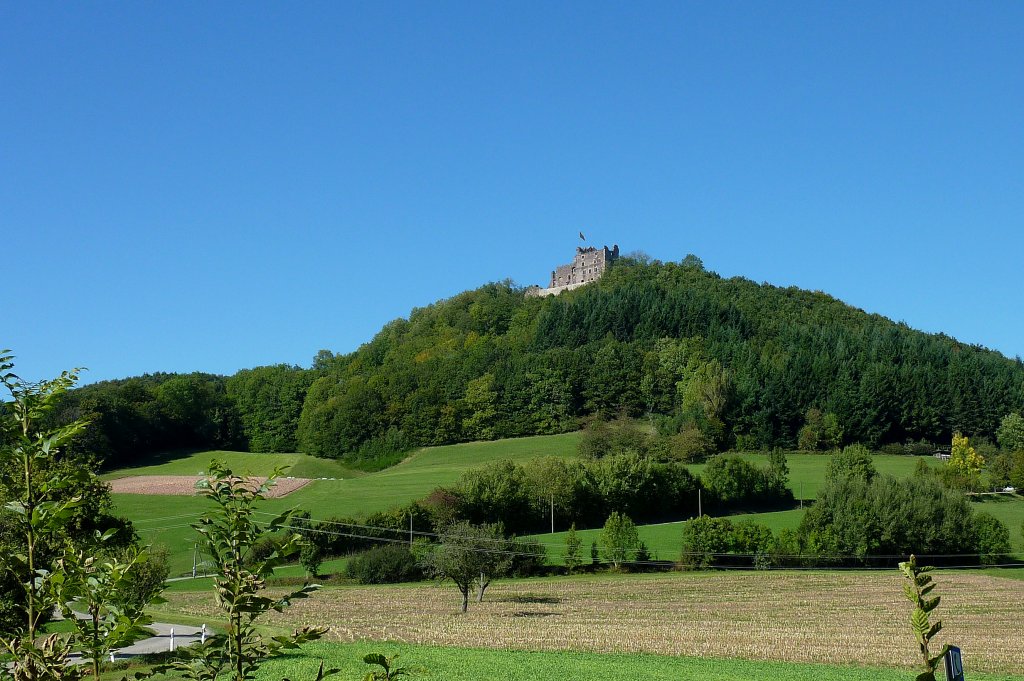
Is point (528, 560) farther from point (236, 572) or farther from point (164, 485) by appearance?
point (236, 572)

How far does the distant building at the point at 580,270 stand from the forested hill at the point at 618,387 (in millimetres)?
37707

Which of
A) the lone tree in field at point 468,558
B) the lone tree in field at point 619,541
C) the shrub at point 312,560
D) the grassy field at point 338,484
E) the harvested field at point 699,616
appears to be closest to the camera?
the harvested field at point 699,616

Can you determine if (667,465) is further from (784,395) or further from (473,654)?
(473,654)

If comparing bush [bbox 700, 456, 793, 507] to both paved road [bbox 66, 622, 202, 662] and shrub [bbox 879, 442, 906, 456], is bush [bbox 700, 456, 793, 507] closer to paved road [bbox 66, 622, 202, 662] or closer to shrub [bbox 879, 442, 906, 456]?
shrub [bbox 879, 442, 906, 456]

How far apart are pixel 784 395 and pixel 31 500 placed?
363 ft

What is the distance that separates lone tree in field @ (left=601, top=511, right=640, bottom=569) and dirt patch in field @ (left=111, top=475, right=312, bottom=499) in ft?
108

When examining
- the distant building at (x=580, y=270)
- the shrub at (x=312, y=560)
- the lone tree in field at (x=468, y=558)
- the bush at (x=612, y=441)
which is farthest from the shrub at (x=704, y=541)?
the distant building at (x=580, y=270)

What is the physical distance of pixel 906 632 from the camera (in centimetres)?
3584

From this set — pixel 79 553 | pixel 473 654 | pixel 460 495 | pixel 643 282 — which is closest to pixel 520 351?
pixel 643 282

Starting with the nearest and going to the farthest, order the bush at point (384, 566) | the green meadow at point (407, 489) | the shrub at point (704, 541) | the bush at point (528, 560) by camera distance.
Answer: the bush at point (384, 566)
the bush at point (528, 560)
the shrub at point (704, 541)
the green meadow at point (407, 489)

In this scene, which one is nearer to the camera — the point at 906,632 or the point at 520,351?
the point at 906,632

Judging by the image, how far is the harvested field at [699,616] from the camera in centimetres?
3166

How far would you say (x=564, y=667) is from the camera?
86.8 ft

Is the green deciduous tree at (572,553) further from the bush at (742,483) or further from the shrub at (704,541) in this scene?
the bush at (742,483)
